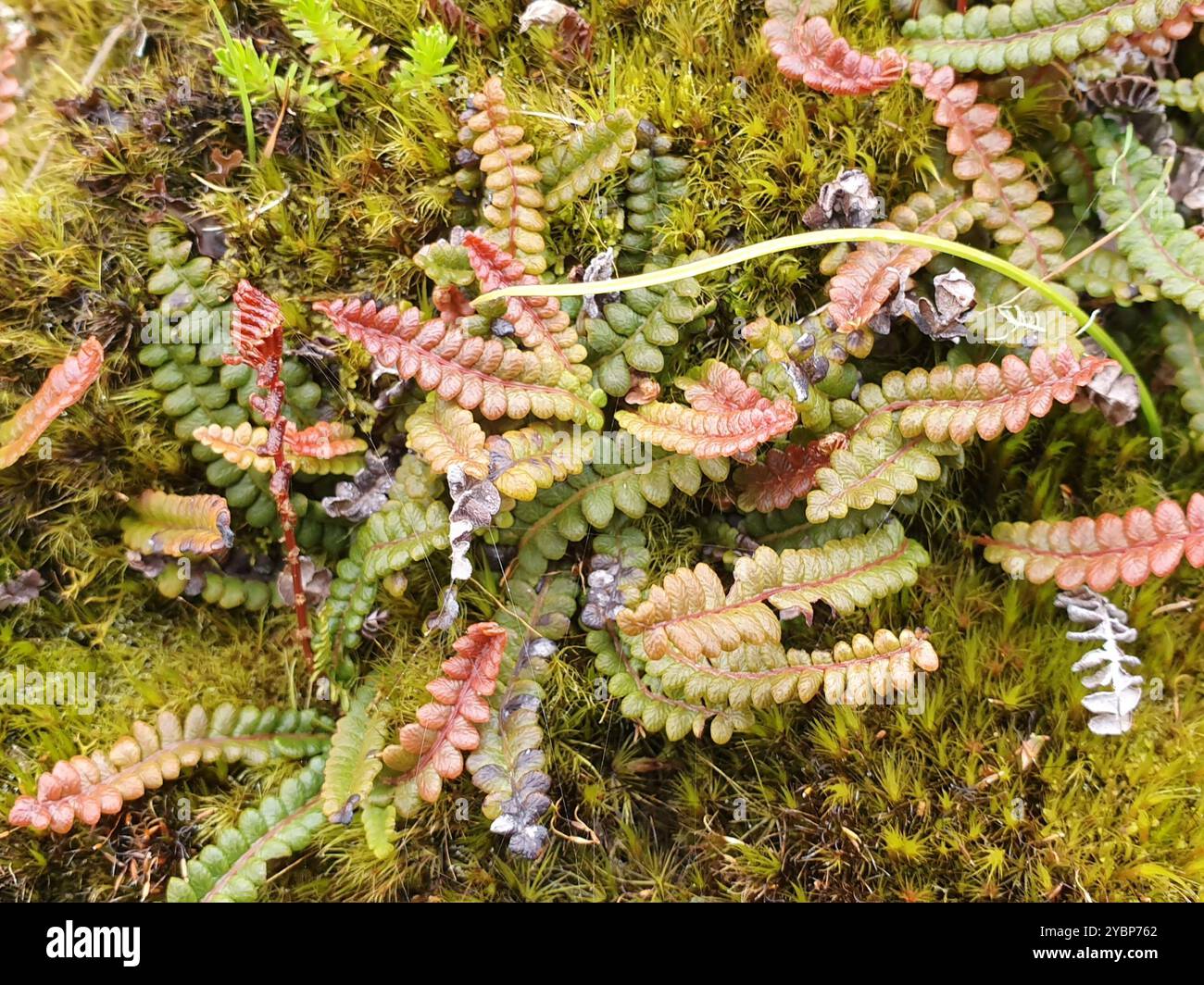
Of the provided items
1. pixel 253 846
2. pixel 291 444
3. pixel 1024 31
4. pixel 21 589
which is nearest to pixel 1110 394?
pixel 1024 31

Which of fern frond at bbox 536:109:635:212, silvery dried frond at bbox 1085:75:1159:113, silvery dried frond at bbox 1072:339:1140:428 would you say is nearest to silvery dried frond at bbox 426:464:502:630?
fern frond at bbox 536:109:635:212

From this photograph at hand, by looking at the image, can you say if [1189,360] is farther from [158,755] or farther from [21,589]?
[21,589]

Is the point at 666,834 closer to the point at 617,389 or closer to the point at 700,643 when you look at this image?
the point at 700,643

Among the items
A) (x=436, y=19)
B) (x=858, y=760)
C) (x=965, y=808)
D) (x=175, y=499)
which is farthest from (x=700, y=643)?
(x=436, y=19)

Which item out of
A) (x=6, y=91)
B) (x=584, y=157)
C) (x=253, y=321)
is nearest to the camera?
(x=253, y=321)

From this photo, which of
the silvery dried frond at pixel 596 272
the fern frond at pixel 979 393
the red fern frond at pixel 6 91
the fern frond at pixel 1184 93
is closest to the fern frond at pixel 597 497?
the silvery dried frond at pixel 596 272

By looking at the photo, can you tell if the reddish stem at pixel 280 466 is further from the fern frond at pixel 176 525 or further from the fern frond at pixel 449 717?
the fern frond at pixel 449 717
